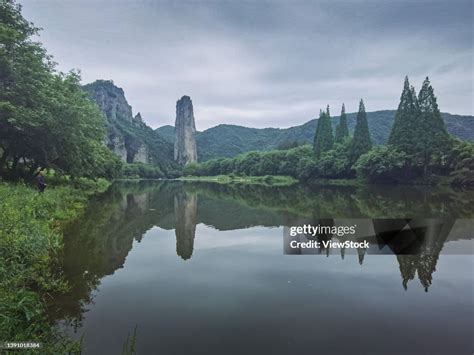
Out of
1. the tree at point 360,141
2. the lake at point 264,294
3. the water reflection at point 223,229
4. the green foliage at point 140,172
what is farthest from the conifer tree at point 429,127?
the green foliage at point 140,172

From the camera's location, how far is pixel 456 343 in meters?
4.98

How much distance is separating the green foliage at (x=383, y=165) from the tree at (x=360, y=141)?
249 inches

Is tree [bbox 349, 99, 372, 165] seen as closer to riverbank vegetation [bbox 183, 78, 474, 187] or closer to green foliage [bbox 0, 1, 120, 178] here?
riverbank vegetation [bbox 183, 78, 474, 187]

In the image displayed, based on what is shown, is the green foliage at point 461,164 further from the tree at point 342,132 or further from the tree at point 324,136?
the tree at point 342,132

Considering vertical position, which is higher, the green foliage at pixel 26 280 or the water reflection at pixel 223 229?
the green foliage at pixel 26 280

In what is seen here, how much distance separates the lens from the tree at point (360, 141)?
2446 inches

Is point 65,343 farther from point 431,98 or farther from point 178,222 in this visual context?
point 431,98

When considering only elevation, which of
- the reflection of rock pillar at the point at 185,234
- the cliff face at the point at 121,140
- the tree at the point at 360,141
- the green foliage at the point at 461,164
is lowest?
the reflection of rock pillar at the point at 185,234

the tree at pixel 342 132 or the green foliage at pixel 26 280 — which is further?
the tree at pixel 342 132

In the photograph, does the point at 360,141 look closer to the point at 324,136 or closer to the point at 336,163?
the point at 336,163

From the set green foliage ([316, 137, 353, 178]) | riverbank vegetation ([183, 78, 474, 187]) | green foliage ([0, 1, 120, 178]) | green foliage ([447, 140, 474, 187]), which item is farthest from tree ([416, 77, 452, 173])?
green foliage ([0, 1, 120, 178])

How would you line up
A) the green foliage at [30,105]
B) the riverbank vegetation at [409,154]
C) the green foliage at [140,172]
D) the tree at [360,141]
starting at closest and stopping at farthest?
the green foliage at [30,105], the riverbank vegetation at [409,154], the tree at [360,141], the green foliage at [140,172]

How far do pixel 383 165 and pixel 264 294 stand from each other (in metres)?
50.0

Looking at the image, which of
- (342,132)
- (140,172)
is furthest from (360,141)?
(140,172)
